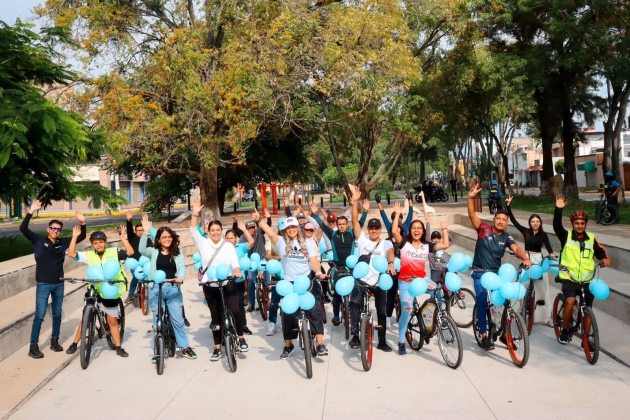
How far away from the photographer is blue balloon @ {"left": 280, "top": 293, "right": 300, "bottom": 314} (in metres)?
6.91

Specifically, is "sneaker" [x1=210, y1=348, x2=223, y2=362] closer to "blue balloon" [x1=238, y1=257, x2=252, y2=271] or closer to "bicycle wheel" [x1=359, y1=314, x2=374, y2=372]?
"blue balloon" [x1=238, y1=257, x2=252, y2=271]

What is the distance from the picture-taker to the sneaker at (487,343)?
772 centimetres

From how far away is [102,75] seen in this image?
21.0m

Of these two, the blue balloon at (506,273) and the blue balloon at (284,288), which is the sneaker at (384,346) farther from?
the blue balloon at (506,273)

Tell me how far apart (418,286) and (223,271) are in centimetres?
216

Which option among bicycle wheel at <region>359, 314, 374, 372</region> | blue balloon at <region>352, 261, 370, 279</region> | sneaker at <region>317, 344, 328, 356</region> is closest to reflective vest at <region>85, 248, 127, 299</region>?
sneaker at <region>317, 344, 328, 356</region>

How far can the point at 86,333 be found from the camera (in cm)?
748

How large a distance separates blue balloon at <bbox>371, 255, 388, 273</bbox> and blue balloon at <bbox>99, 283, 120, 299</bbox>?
306 centimetres

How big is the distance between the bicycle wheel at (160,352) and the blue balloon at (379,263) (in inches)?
97.7

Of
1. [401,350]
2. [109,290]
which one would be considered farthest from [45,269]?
[401,350]

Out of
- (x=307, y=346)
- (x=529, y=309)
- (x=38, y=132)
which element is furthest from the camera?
(x=38, y=132)

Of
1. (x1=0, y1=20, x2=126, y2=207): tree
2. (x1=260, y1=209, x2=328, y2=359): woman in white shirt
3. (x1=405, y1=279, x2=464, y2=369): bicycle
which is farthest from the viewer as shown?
(x1=0, y1=20, x2=126, y2=207): tree

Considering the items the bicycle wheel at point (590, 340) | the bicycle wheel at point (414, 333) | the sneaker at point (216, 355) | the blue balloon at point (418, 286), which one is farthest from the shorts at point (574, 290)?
the sneaker at point (216, 355)

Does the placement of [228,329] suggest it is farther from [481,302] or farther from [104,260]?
[481,302]
